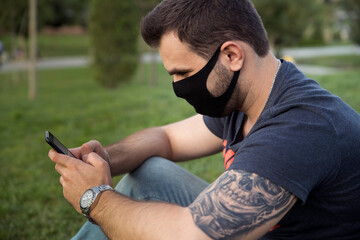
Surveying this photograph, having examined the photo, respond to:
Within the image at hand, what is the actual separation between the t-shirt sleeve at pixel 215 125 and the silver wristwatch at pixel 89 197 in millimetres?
807

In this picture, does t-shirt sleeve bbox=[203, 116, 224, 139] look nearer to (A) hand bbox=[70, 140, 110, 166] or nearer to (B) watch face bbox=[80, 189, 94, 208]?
(A) hand bbox=[70, 140, 110, 166]

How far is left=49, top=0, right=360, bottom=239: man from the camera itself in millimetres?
1425

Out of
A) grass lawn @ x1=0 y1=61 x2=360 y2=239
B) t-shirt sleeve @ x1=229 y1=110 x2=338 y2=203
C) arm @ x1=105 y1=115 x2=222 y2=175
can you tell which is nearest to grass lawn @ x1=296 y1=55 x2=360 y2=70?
grass lawn @ x1=0 y1=61 x2=360 y2=239

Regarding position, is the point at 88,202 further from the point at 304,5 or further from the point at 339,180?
the point at 304,5

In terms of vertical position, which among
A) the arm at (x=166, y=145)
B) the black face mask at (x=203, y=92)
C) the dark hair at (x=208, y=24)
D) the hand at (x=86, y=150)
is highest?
the dark hair at (x=208, y=24)

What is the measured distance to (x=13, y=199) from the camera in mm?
3523

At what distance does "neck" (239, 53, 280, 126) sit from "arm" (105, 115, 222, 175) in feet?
2.26

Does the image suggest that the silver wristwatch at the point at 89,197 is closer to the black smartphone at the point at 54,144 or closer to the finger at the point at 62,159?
the finger at the point at 62,159

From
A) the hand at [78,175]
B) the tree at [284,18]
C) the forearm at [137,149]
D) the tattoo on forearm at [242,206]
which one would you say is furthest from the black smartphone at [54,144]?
the tree at [284,18]

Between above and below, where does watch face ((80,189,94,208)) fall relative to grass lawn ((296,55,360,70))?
above

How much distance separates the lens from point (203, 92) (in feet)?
6.07

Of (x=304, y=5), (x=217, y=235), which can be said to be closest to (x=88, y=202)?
(x=217, y=235)

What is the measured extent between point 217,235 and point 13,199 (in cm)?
258

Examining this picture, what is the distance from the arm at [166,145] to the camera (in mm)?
2338
